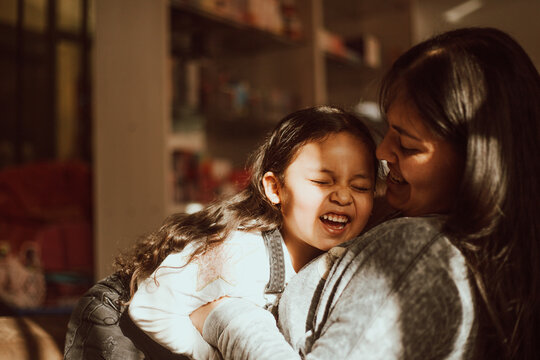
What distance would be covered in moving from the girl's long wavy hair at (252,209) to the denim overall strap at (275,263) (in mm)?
29

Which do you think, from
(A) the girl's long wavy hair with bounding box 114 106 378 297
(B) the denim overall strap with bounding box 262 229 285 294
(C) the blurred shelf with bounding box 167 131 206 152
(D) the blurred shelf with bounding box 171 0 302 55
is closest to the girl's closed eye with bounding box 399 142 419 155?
(A) the girl's long wavy hair with bounding box 114 106 378 297

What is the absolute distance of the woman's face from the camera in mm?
876


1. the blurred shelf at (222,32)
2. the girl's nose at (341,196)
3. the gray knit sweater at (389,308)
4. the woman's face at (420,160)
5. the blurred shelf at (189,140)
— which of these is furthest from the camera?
the blurred shelf at (189,140)

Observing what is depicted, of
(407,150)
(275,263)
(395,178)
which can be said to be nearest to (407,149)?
(407,150)

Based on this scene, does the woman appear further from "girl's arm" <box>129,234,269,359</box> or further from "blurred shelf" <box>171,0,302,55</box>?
"blurred shelf" <box>171,0,302,55</box>

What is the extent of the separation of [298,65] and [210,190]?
1.27 m

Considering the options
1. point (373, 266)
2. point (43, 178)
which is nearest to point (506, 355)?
point (373, 266)

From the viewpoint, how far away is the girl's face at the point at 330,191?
1.13 metres

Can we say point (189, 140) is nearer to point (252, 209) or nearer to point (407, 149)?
point (252, 209)

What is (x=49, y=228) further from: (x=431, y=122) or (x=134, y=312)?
(x=431, y=122)

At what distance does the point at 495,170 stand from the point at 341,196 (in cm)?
39

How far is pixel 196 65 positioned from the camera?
9.86 ft

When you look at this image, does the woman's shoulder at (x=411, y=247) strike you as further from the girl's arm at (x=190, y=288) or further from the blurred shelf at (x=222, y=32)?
the blurred shelf at (x=222, y=32)

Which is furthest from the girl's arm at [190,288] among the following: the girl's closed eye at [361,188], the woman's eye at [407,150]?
the woman's eye at [407,150]
